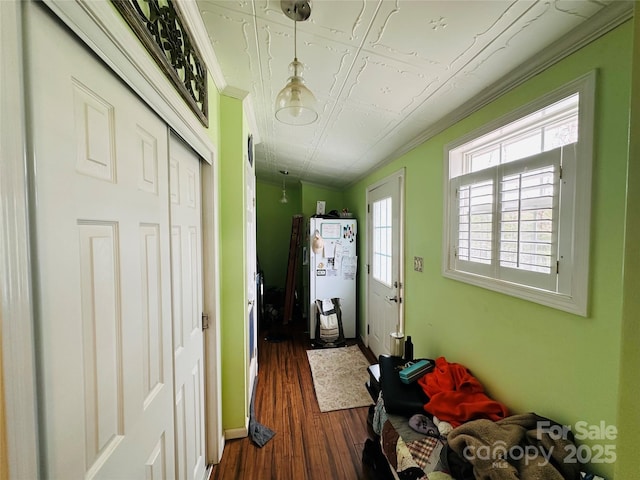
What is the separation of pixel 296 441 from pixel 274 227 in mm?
3598

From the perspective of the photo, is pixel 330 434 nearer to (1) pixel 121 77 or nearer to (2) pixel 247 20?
(1) pixel 121 77

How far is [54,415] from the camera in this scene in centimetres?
46

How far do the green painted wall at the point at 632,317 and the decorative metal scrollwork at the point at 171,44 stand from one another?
1075mm

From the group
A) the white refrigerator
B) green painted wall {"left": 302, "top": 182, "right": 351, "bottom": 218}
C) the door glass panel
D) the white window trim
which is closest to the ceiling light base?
the white window trim

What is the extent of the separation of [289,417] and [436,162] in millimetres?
2244

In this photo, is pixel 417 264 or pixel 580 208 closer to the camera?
pixel 580 208

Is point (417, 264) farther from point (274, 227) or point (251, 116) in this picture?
point (274, 227)

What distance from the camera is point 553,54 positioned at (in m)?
1.00

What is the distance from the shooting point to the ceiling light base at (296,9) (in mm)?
943

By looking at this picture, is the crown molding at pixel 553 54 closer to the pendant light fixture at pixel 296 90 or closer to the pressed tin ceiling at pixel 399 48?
the pressed tin ceiling at pixel 399 48

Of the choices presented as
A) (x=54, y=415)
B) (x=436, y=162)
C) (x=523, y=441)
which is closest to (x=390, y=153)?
(x=436, y=162)

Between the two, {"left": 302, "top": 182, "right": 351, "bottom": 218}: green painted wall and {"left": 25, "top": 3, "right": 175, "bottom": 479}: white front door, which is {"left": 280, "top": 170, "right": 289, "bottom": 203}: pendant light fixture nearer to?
{"left": 302, "top": 182, "right": 351, "bottom": 218}: green painted wall

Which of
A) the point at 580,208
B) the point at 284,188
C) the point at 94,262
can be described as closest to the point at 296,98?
the point at 94,262

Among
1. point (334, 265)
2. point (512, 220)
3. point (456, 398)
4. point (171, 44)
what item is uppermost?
point (171, 44)
